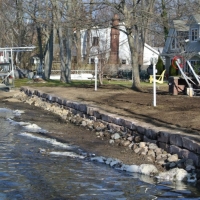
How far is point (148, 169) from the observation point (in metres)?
9.76

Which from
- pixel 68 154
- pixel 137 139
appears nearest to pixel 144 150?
pixel 137 139

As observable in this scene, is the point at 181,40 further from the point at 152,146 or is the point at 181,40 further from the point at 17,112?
the point at 152,146

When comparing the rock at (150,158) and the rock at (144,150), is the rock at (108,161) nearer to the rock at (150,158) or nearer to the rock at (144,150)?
the rock at (150,158)

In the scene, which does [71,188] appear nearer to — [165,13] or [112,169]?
[112,169]

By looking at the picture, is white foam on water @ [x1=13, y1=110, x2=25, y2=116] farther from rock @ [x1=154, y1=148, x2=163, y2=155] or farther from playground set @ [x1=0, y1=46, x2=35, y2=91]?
playground set @ [x1=0, y1=46, x2=35, y2=91]

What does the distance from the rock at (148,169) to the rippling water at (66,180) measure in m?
0.17

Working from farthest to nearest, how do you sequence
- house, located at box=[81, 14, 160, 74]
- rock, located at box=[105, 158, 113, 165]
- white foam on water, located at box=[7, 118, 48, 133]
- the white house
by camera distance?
1. the white house
2. house, located at box=[81, 14, 160, 74]
3. white foam on water, located at box=[7, 118, 48, 133]
4. rock, located at box=[105, 158, 113, 165]

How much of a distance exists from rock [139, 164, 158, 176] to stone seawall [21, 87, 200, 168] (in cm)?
76

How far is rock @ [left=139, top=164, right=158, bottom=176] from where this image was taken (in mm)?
9688

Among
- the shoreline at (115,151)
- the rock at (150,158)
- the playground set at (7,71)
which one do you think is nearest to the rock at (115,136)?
the shoreline at (115,151)

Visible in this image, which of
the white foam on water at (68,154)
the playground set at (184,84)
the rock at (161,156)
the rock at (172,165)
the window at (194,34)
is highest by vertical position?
the window at (194,34)

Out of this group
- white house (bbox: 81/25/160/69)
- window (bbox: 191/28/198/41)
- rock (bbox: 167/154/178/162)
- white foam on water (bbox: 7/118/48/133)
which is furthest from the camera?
white house (bbox: 81/25/160/69)

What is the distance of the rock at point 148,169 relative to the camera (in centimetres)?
969

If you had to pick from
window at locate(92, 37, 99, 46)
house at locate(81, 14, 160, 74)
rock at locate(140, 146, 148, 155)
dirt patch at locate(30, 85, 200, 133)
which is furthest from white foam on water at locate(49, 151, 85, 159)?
window at locate(92, 37, 99, 46)
